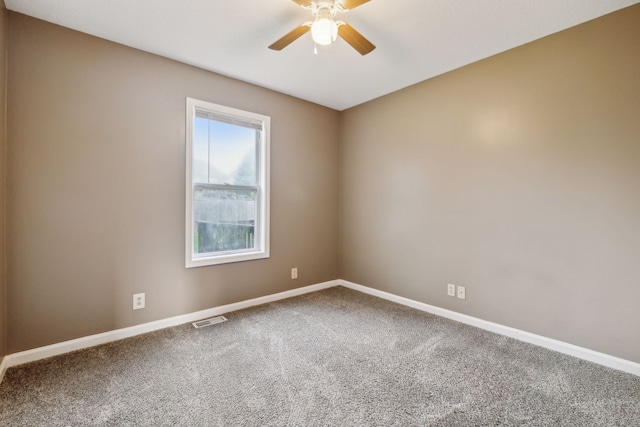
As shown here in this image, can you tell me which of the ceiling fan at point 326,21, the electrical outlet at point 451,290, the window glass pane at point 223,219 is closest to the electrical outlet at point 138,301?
the window glass pane at point 223,219

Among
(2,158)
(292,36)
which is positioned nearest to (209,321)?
(2,158)

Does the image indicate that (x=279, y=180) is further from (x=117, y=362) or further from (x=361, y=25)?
(x=117, y=362)

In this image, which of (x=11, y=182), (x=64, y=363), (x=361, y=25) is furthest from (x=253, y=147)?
(x=64, y=363)

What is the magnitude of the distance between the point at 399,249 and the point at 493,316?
1130 millimetres

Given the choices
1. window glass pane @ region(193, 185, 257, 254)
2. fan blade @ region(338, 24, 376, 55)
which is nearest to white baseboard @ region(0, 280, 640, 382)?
window glass pane @ region(193, 185, 257, 254)

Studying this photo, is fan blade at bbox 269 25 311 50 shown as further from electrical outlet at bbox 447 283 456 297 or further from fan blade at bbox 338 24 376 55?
electrical outlet at bbox 447 283 456 297

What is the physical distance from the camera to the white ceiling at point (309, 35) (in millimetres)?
1997

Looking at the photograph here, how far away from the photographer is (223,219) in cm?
316

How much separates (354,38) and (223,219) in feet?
7.05

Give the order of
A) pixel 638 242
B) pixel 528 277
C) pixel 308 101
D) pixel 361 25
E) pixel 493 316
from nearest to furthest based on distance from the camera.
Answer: pixel 638 242
pixel 361 25
pixel 528 277
pixel 493 316
pixel 308 101

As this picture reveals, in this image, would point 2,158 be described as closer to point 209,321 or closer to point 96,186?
point 96,186

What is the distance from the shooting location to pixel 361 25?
221cm

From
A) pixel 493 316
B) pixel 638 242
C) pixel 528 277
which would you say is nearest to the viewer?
pixel 638 242

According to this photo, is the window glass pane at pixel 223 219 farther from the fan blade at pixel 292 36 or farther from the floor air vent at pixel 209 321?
the fan blade at pixel 292 36
